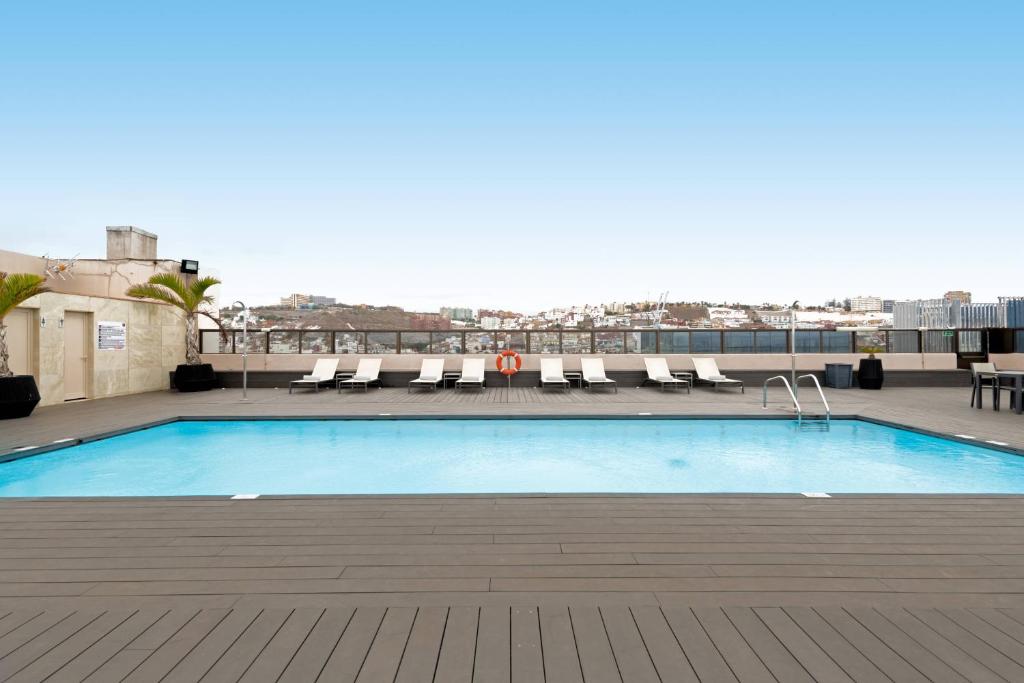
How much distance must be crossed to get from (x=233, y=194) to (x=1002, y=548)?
648 inches

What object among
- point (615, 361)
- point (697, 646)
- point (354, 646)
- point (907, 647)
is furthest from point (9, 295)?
point (615, 361)

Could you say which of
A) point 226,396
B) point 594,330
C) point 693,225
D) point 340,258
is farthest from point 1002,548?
point 340,258

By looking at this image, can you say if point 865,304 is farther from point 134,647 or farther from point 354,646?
point 134,647

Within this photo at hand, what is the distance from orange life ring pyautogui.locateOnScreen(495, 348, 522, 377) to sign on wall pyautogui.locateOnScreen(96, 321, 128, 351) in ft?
22.7

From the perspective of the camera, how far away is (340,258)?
19.1m

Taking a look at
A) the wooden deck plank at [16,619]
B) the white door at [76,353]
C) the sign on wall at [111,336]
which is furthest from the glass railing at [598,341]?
the wooden deck plank at [16,619]

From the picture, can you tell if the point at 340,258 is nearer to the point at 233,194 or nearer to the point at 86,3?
the point at 233,194

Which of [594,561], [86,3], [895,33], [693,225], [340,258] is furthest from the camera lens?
[340,258]

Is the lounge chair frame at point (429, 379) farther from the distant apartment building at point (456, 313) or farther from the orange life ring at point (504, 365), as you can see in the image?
the distant apartment building at point (456, 313)

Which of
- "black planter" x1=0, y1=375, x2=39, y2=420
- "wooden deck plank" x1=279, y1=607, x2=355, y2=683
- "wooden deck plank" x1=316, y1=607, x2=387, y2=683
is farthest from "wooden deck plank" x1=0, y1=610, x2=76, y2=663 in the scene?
"black planter" x1=0, y1=375, x2=39, y2=420

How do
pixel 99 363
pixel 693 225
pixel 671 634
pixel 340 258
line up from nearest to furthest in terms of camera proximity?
pixel 671 634 < pixel 99 363 < pixel 693 225 < pixel 340 258

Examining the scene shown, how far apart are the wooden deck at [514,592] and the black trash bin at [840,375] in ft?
27.2

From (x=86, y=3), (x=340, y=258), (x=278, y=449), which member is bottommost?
(x=278, y=449)

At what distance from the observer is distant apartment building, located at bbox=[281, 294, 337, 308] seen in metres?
12.4
